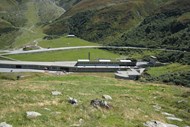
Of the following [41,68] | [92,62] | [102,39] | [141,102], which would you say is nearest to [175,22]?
[102,39]

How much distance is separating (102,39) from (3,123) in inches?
6771

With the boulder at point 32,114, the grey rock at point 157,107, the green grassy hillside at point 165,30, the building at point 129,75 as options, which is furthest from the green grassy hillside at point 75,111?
the green grassy hillside at point 165,30

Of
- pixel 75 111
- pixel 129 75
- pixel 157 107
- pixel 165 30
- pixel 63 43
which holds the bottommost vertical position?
pixel 129 75

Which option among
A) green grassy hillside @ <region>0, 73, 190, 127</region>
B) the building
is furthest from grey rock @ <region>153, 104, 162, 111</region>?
the building

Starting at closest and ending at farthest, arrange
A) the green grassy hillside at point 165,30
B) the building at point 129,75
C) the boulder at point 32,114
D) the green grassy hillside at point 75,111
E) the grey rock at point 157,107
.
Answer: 1. the green grassy hillside at point 75,111
2. the boulder at point 32,114
3. the grey rock at point 157,107
4. the building at point 129,75
5. the green grassy hillside at point 165,30

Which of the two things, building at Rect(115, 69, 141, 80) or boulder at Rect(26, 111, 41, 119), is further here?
building at Rect(115, 69, 141, 80)

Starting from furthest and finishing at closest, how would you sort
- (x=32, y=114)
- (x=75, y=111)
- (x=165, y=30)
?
1. (x=165, y=30)
2. (x=75, y=111)
3. (x=32, y=114)

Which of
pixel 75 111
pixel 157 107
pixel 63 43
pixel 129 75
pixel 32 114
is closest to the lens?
pixel 32 114

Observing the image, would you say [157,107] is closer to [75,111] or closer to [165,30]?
[75,111]

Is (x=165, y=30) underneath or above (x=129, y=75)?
above

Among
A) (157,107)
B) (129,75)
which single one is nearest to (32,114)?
(157,107)

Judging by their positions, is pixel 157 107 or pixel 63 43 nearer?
pixel 157 107

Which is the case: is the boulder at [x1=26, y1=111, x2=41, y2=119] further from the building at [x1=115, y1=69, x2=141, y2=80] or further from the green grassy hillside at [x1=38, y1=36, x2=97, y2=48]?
the green grassy hillside at [x1=38, y1=36, x2=97, y2=48]

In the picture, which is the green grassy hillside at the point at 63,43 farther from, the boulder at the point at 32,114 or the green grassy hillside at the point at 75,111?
the boulder at the point at 32,114
